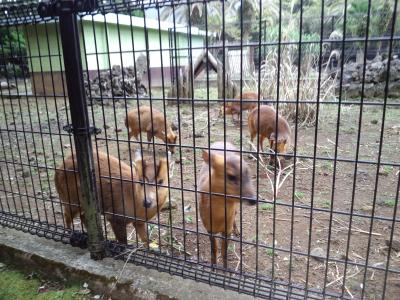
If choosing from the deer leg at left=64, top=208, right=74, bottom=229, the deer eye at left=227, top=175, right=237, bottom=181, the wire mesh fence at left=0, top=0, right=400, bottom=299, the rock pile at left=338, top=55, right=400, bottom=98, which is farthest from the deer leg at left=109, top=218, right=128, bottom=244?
the rock pile at left=338, top=55, right=400, bottom=98

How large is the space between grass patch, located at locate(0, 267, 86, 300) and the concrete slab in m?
0.08

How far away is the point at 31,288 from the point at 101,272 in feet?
2.02

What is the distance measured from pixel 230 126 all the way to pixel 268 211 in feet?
17.3

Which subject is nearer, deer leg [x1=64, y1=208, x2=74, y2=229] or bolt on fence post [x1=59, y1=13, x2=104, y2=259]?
bolt on fence post [x1=59, y1=13, x2=104, y2=259]

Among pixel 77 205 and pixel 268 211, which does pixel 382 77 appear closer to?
pixel 268 211

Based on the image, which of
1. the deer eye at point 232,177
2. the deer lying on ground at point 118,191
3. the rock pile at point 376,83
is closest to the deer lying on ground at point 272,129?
the deer lying on ground at point 118,191

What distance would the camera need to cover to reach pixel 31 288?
8.87 ft

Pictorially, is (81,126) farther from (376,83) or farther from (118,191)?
(376,83)

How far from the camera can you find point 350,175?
509cm

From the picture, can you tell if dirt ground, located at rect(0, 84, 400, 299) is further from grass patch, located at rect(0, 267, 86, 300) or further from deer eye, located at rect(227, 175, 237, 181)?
grass patch, located at rect(0, 267, 86, 300)

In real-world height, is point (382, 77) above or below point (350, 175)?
above

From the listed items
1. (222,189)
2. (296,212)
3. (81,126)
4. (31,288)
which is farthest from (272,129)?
(31,288)

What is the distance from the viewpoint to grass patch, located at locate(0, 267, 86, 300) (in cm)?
257

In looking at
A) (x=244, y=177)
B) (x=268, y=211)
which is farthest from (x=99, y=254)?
(x=268, y=211)
